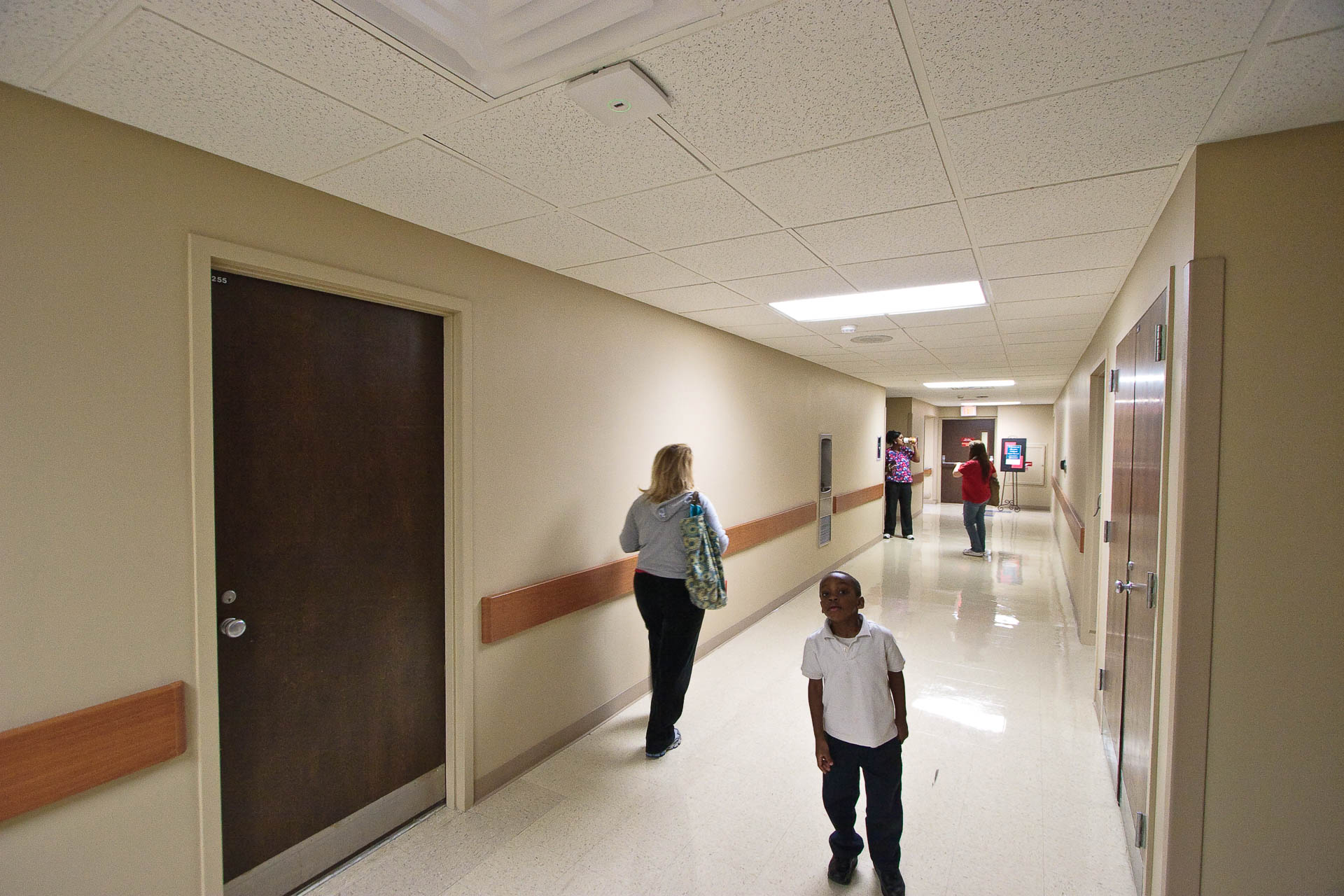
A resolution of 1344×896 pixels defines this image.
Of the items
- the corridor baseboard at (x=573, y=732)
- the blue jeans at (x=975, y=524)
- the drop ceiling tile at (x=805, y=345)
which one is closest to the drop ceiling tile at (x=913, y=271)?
the drop ceiling tile at (x=805, y=345)

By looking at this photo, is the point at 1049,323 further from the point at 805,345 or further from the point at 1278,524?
the point at 1278,524

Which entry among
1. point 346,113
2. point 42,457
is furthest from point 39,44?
point 42,457

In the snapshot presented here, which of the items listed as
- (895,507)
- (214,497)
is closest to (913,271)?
(214,497)

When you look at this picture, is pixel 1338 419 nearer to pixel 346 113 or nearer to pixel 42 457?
pixel 346 113

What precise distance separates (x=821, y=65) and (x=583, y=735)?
3.32 m

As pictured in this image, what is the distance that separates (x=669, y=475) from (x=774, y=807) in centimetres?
165

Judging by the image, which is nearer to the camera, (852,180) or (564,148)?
(564,148)

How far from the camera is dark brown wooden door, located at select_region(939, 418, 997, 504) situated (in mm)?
15242

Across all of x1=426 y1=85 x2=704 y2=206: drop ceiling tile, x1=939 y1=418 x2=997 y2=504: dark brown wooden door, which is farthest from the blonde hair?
x1=939 y1=418 x2=997 y2=504: dark brown wooden door

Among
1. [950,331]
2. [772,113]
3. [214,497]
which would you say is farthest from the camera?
[950,331]

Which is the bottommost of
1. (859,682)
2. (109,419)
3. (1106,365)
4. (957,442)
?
(859,682)

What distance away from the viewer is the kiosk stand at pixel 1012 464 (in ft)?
45.3

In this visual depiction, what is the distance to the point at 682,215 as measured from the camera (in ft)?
7.34

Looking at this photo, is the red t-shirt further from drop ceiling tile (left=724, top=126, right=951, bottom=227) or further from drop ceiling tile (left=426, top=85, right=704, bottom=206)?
drop ceiling tile (left=426, top=85, right=704, bottom=206)
